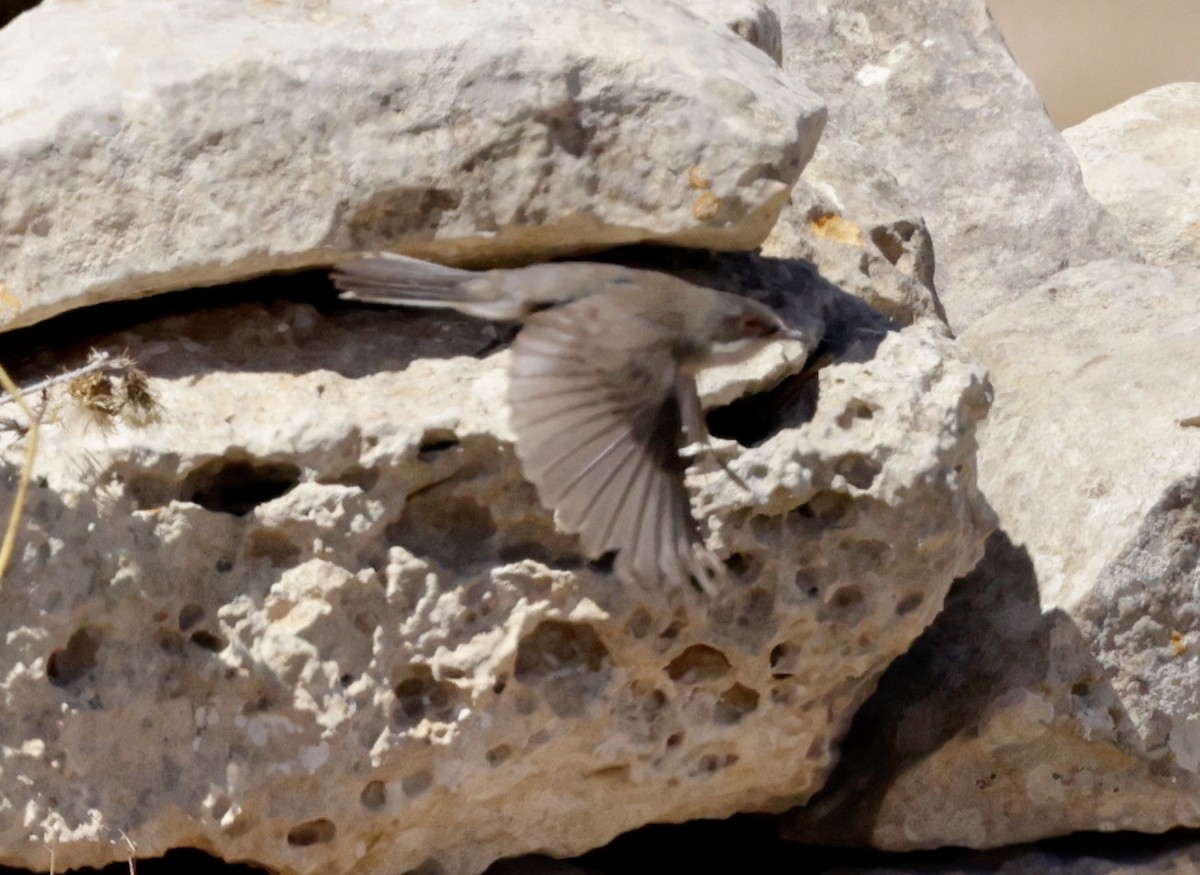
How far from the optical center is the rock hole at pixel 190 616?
1.98 meters

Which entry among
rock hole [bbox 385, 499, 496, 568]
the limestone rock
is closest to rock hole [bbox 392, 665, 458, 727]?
rock hole [bbox 385, 499, 496, 568]

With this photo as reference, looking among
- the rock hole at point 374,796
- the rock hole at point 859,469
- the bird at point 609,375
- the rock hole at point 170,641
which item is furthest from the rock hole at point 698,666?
the rock hole at point 170,641

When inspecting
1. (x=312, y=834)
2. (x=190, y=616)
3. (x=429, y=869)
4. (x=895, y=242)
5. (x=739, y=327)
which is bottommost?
(x=429, y=869)

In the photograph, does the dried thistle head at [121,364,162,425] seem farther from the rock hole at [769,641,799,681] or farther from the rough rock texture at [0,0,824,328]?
the rock hole at [769,641,799,681]

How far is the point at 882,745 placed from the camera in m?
2.47

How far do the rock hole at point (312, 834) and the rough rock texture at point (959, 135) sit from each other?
1.65m

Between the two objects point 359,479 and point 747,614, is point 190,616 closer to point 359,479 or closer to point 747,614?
point 359,479

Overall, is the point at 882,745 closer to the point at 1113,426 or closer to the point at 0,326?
the point at 1113,426

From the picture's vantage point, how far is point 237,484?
79.4 inches

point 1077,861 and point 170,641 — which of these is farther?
point 1077,861

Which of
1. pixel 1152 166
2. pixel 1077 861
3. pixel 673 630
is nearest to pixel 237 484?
pixel 673 630

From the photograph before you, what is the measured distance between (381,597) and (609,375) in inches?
14.3

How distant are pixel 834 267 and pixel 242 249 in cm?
94

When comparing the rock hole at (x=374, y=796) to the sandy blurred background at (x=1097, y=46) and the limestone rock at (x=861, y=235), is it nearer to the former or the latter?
the limestone rock at (x=861, y=235)
